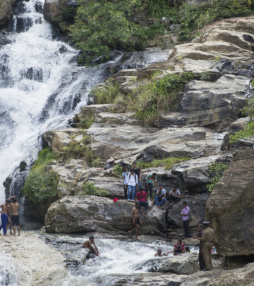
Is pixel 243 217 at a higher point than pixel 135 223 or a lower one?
higher

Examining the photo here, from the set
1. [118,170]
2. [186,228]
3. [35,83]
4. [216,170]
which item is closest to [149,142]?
[118,170]

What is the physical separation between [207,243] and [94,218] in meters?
5.90

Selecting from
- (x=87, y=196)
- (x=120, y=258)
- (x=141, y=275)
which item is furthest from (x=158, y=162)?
(x=141, y=275)

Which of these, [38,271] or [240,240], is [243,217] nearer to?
[240,240]

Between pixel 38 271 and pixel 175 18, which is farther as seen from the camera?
pixel 175 18

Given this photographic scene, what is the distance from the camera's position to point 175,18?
31250mm

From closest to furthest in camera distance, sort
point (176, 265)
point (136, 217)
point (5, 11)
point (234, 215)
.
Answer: point (234, 215)
point (176, 265)
point (136, 217)
point (5, 11)

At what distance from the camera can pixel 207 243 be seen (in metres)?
8.73

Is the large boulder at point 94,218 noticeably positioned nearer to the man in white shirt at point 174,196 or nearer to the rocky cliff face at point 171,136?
the rocky cliff face at point 171,136

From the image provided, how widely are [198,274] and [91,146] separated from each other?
10.3 m

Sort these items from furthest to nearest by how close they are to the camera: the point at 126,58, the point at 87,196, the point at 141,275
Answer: the point at 126,58 → the point at 87,196 → the point at 141,275

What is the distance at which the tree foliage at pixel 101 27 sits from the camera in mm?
27203

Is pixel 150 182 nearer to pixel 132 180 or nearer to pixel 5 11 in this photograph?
pixel 132 180

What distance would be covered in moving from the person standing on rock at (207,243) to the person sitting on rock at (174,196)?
4932 millimetres
